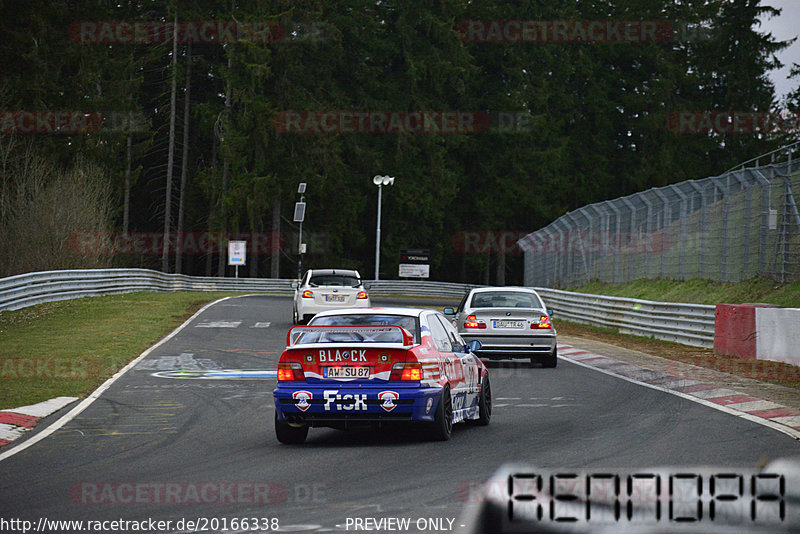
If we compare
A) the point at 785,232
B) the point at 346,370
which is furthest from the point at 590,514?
the point at 785,232

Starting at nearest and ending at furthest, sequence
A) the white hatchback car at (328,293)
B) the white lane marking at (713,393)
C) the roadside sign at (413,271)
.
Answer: the white lane marking at (713,393) → the white hatchback car at (328,293) → the roadside sign at (413,271)

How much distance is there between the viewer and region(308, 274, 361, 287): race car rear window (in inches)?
1152

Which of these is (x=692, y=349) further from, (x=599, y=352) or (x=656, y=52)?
(x=656, y=52)

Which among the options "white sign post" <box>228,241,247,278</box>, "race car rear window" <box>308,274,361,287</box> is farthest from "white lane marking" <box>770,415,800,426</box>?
"white sign post" <box>228,241,247,278</box>

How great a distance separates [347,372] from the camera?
1061 cm

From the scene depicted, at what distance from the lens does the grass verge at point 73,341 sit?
15977mm

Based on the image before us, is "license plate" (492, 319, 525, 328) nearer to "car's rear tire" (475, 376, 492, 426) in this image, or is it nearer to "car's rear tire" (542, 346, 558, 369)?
"car's rear tire" (542, 346, 558, 369)

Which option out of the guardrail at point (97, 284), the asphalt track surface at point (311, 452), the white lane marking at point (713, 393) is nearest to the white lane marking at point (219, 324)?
the guardrail at point (97, 284)

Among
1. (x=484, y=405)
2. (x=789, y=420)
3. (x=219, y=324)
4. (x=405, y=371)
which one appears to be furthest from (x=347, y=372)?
(x=219, y=324)

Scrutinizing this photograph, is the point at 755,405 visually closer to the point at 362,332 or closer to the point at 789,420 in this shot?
the point at 789,420

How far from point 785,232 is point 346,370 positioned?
17.0 meters
